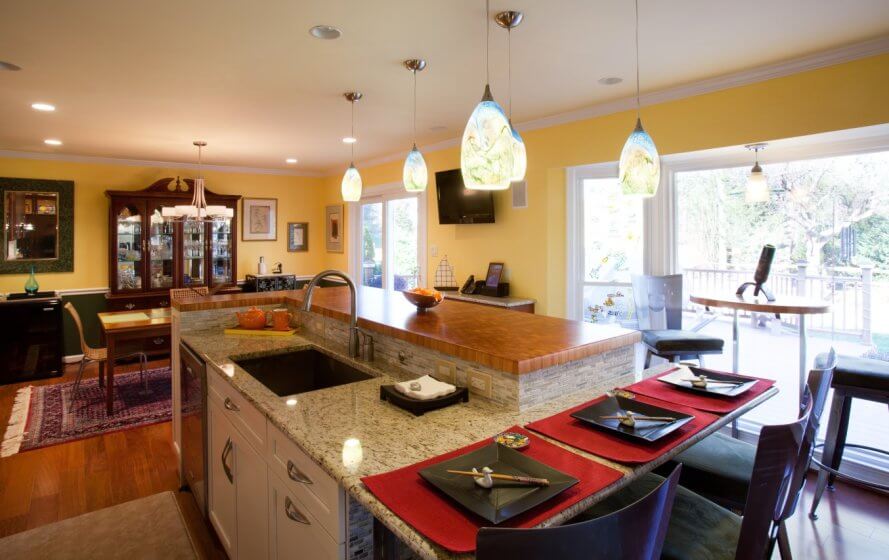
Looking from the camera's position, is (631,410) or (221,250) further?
(221,250)

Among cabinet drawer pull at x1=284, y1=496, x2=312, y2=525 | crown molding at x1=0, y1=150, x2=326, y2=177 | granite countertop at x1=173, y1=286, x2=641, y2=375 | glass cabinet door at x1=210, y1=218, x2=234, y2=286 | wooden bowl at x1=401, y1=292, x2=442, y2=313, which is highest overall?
crown molding at x1=0, y1=150, x2=326, y2=177

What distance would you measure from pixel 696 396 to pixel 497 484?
961 millimetres

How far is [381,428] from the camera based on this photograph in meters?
1.42

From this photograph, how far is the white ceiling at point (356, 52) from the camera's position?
2258mm

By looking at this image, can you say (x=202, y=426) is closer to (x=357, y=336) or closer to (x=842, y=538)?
(x=357, y=336)

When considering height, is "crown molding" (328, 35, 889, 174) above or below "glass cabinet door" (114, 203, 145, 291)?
above

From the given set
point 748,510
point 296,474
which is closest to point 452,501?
point 296,474

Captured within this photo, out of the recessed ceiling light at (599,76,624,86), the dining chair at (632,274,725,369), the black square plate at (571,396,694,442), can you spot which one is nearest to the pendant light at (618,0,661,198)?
the black square plate at (571,396,694,442)

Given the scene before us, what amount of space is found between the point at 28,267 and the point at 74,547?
4595 mm

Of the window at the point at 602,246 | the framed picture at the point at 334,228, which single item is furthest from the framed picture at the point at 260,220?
the window at the point at 602,246

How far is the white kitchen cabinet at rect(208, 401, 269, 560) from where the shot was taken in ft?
5.61

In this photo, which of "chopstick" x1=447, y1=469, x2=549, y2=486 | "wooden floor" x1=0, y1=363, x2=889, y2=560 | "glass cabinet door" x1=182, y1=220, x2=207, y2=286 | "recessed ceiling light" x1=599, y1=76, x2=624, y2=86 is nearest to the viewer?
"chopstick" x1=447, y1=469, x2=549, y2=486

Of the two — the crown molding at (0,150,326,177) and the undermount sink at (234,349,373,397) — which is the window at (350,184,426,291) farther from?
the undermount sink at (234,349,373,397)

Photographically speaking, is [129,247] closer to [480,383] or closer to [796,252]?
[480,383]
